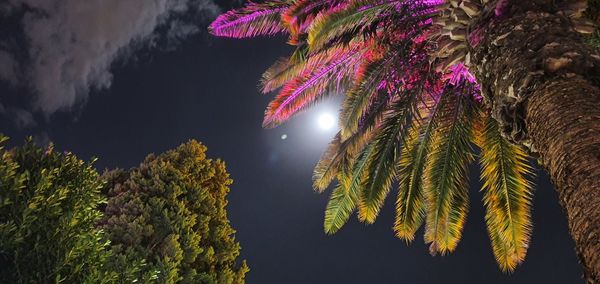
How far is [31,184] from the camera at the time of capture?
539 cm

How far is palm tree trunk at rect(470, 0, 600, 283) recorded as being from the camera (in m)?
2.99

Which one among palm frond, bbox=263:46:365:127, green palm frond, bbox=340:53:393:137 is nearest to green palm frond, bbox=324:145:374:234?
green palm frond, bbox=340:53:393:137

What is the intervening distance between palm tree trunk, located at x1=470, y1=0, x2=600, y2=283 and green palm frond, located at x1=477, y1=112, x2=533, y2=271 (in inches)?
143

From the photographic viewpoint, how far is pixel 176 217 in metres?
7.93

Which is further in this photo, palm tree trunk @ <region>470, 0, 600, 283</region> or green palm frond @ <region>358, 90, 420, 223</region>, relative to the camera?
green palm frond @ <region>358, 90, 420, 223</region>

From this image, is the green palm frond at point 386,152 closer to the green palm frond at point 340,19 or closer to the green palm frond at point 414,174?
the green palm frond at point 414,174

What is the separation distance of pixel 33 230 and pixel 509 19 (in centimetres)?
541

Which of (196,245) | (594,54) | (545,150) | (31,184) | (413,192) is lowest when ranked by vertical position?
(413,192)

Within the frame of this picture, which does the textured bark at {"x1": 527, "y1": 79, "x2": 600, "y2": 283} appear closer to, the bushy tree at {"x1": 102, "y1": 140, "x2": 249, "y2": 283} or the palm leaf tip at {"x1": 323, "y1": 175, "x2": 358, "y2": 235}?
the bushy tree at {"x1": 102, "y1": 140, "x2": 249, "y2": 283}

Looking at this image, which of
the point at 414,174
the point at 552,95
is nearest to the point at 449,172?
the point at 414,174

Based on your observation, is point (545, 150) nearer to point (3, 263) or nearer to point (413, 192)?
point (3, 263)

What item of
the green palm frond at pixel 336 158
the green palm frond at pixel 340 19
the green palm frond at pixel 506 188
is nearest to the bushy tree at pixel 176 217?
the green palm frond at pixel 336 158

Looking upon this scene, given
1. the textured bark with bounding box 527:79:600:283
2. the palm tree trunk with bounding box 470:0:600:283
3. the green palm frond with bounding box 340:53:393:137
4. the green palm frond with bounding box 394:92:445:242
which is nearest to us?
the textured bark with bounding box 527:79:600:283

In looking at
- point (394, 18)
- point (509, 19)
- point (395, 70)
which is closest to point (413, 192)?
point (395, 70)
